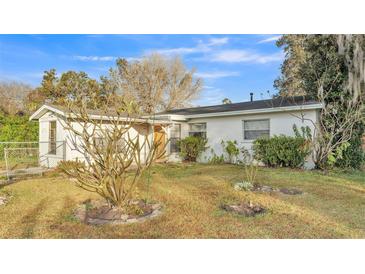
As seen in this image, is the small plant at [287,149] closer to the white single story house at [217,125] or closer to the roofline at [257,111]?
the white single story house at [217,125]

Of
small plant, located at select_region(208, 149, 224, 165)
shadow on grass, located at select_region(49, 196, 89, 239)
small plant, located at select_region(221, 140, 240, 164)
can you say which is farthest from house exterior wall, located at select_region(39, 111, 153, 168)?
shadow on grass, located at select_region(49, 196, 89, 239)

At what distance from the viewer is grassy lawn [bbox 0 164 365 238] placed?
12.5 feet

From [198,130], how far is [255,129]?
3.01 metres

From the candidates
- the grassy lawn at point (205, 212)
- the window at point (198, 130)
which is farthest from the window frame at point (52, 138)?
the window at point (198, 130)

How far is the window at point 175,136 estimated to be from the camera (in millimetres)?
13562

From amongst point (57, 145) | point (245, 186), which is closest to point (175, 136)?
point (57, 145)

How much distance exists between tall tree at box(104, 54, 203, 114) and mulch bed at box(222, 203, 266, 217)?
50.2ft

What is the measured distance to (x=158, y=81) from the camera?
21.4 metres

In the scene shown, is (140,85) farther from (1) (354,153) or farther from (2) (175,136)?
(1) (354,153)
